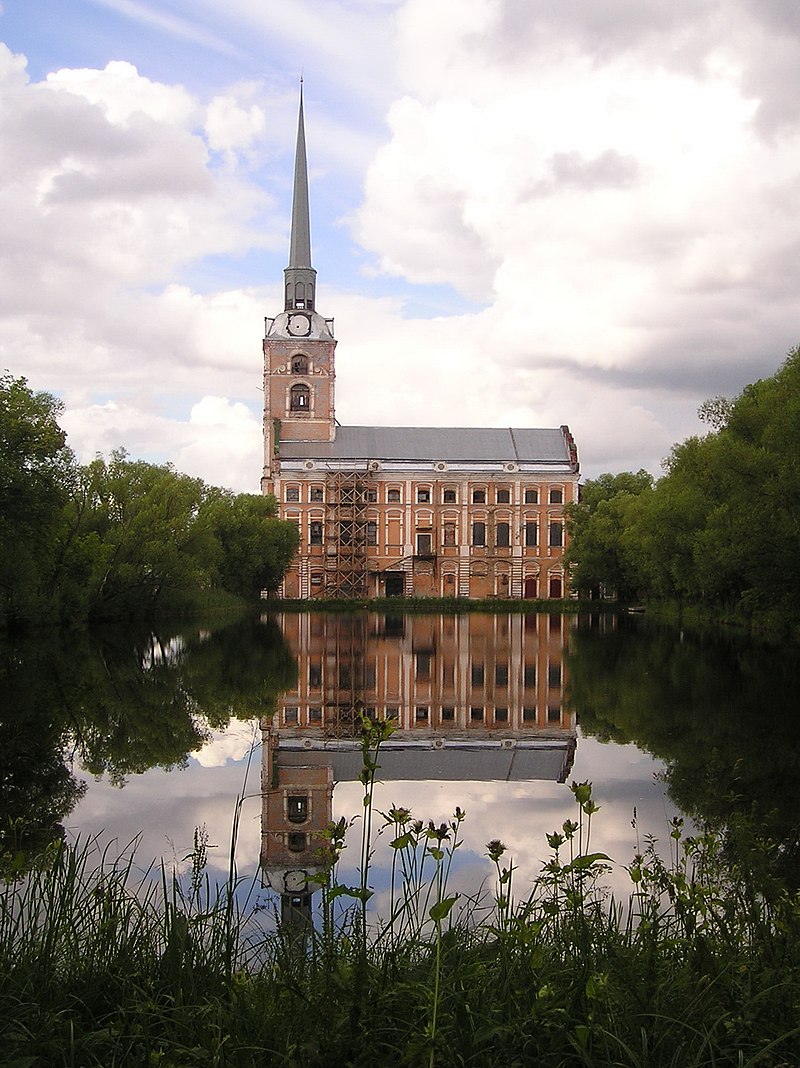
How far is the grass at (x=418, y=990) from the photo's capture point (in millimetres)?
3994

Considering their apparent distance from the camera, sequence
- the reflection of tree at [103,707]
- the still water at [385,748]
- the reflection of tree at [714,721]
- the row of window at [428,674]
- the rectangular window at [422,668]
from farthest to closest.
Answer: the rectangular window at [422,668]
the row of window at [428,674]
the reflection of tree at [103,707]
the reflection of tree at [714,721]
the still water at [385,748]

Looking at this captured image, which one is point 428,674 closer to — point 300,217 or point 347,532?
point 347,532

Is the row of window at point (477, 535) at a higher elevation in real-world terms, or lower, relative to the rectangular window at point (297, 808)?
higher

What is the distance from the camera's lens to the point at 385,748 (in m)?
15.1

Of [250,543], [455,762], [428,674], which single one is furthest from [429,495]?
[455,762]

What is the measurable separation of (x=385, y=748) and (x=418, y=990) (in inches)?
420

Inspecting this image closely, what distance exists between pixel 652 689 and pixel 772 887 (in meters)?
15.2

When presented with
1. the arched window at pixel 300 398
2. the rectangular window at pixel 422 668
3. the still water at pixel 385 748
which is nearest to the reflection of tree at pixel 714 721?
the still water at pixel 385 748

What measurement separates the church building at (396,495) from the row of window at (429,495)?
8 centimetres

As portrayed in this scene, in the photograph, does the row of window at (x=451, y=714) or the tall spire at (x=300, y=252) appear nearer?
the row of window at (x=451, y=714)

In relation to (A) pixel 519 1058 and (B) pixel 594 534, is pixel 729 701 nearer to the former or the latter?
(A) pixel 519 1058

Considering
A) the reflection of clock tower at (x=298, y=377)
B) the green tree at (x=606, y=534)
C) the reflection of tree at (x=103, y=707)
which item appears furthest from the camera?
the reflection of clock tower at (x=298, y=377)

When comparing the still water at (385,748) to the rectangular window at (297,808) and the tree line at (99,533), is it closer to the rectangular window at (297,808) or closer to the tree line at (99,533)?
the rectangular window at (297,808)

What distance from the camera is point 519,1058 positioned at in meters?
4.07
